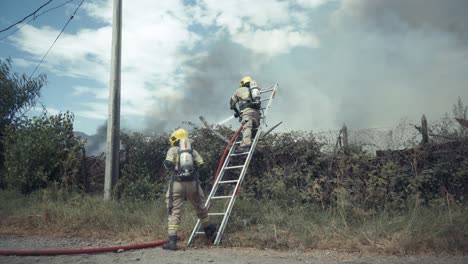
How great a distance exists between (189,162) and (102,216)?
2.77m

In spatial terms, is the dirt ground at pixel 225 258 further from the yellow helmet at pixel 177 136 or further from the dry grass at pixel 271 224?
the yellow helmet at pixel 177 136

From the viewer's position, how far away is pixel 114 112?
372 inches

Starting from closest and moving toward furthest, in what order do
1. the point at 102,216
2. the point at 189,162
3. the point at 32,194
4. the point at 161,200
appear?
the point at 189,162 < the point at 102,216 < the point at 161,200 < the point at 32,194

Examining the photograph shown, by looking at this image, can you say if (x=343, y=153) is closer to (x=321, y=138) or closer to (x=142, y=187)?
(x=321, y=138)

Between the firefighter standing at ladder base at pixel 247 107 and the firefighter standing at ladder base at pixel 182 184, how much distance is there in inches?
54.8

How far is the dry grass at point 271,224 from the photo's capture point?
6035mm

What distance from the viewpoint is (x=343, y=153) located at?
26.9 feet

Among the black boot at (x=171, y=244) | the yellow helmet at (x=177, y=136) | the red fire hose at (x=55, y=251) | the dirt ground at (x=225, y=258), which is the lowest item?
the dirt ground at (x=225, y=258)

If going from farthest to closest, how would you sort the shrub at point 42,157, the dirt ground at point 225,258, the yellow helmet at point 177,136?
the shrub at point 42,157, the yellow helmet at point 177,136, the dirt ground at point 225,258

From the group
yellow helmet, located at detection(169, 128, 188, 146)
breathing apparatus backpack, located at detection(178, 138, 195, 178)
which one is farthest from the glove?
yellow helmet, located at detection(169, 128, 188, 146)

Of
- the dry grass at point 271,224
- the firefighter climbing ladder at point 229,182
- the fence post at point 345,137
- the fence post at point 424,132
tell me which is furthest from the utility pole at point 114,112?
the fence post at point 424,132

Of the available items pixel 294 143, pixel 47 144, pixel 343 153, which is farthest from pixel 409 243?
pixel 47 144

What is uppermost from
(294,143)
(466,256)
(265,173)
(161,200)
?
(294,143)

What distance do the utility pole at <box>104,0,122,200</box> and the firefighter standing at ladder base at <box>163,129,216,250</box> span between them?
119 inches
